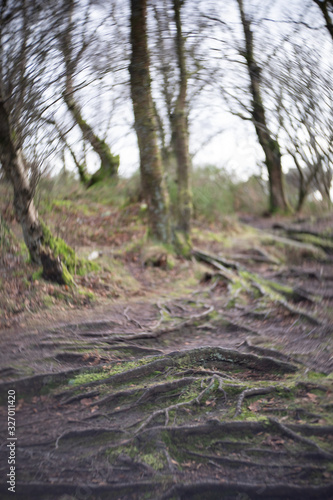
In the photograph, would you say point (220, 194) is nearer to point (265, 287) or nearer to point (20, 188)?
point (265, 287)

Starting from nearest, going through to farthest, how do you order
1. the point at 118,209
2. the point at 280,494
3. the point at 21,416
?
the point at 280,494
the point at 21,416
the point at 118,209

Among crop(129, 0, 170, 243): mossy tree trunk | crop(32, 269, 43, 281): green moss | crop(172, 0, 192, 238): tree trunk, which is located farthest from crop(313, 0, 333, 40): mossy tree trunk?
crop(32, 269, 43, 281): green moss

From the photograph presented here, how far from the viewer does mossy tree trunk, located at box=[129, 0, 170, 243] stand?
513 centimetres

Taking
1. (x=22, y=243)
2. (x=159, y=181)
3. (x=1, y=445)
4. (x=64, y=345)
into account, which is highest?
(x=159, y=181)

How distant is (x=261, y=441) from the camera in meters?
3.26

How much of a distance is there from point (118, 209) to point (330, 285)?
272 inches

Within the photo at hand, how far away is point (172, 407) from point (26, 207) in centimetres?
409

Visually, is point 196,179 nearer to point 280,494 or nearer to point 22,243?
point 22,243

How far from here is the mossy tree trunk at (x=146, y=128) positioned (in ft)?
16.8

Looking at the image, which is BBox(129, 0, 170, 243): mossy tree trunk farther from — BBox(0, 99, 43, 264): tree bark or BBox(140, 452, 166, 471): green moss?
BBox(140, 452, 166, 471): green moss

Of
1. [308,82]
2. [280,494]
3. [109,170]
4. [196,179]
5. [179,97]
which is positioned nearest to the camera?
[280,494]

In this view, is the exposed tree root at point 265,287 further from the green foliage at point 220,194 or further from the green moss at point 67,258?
the green foliage at point 220,194

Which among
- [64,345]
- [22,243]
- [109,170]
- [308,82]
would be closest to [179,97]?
[109,170]

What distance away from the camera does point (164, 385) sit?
13.3ft
